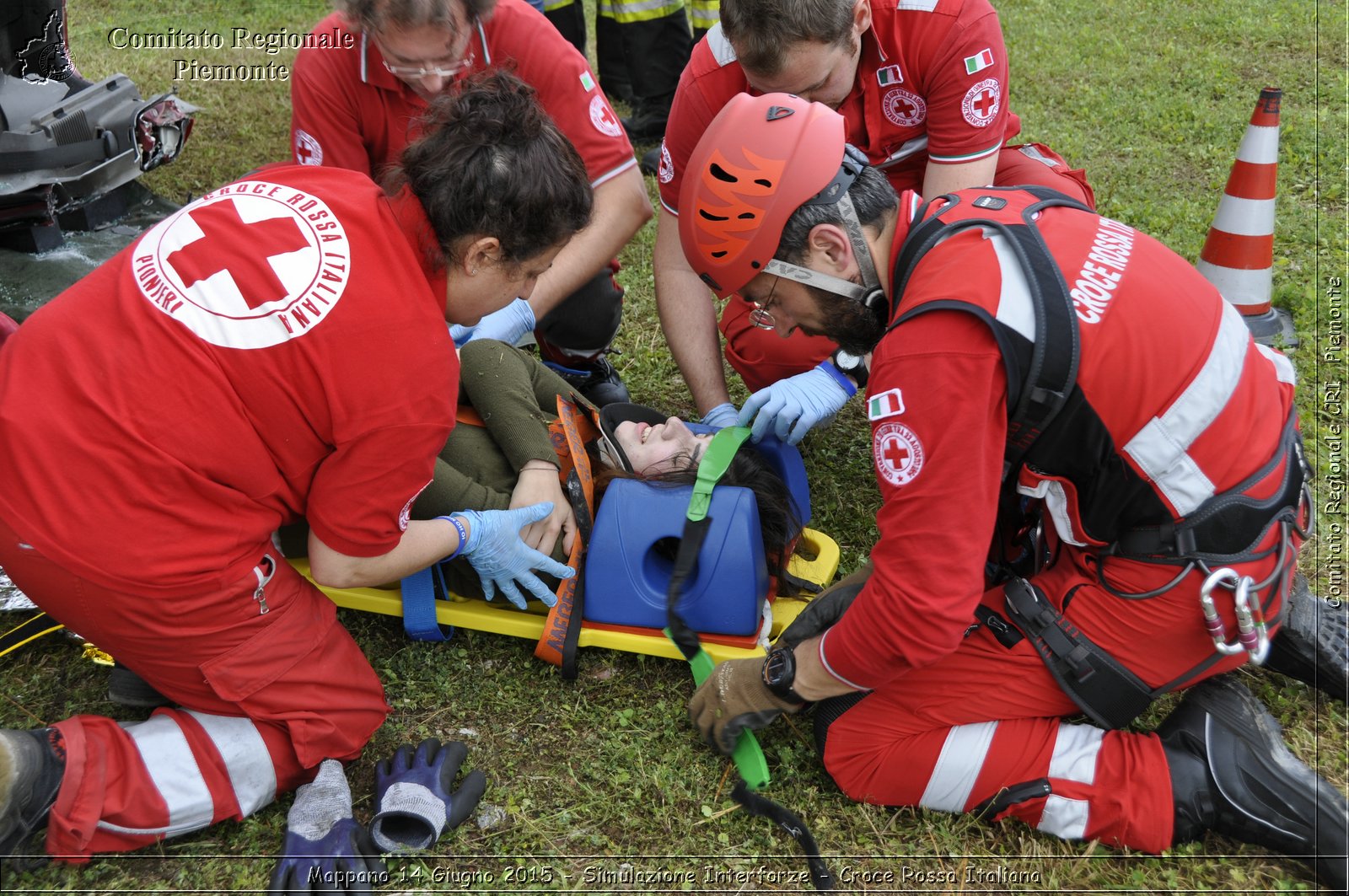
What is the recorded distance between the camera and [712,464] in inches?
117

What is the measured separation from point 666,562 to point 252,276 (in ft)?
4.79

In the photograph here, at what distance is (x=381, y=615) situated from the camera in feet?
10.9

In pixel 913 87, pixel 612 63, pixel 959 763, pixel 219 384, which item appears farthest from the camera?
pixel 612 63

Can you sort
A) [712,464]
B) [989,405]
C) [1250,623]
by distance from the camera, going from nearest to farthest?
[989,405] → [1250,623] → [712,464]

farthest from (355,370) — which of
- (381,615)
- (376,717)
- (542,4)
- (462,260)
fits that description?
(542,4)

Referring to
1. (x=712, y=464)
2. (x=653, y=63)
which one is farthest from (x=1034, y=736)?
(x=653, y=63)

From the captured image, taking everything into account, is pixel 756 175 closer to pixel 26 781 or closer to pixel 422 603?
pixel 422 603

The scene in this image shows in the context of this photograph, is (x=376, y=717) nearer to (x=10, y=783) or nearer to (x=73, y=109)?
(x=10, y=783)

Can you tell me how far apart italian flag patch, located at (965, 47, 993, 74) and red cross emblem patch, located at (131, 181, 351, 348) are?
216 cm

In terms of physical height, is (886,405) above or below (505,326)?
above

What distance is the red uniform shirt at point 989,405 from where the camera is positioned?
2.09 meters

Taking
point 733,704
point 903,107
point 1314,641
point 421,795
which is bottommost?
point 421,795

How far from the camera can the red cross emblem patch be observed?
7.14ft

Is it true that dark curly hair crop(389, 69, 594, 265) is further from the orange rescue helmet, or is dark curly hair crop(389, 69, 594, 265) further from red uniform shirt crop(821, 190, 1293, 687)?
red uniform shirt crop(821, 190, 1293, 687)
